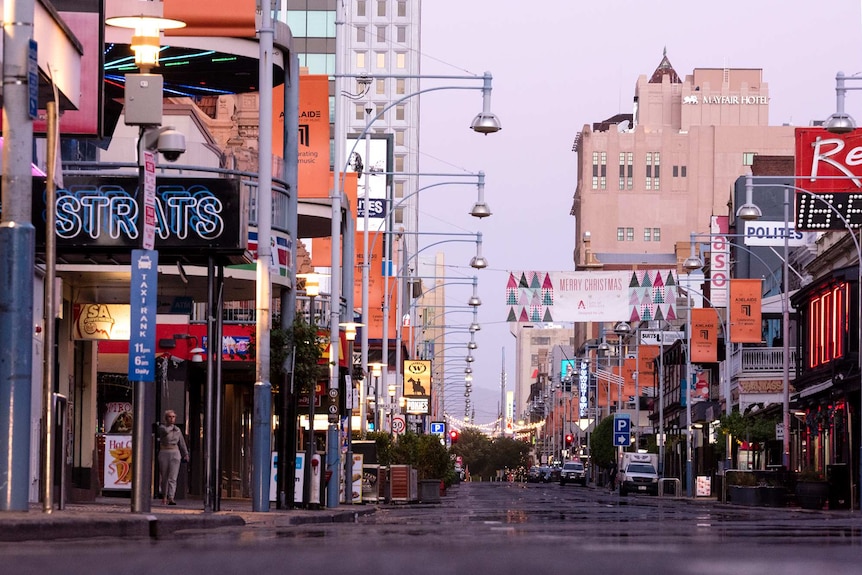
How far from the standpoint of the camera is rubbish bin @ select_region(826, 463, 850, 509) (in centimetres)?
Answer: 4728

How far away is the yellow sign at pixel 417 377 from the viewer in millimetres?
71750

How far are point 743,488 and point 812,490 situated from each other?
20.6ft

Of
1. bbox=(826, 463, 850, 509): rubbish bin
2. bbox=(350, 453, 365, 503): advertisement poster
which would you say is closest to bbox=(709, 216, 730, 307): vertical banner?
bbox=(826, 463, 850, 509): rubbish bin

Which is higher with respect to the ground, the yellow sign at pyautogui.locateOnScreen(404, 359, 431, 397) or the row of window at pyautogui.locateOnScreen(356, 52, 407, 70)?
the row of window at pyautogui.locateOnScreen(356, 52, 407, 70)

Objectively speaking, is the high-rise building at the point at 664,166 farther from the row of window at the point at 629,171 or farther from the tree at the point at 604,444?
the tree at the point at 604,444

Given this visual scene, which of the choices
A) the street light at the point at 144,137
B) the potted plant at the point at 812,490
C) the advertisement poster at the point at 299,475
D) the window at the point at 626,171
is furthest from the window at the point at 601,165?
the street light at the point at 144,137

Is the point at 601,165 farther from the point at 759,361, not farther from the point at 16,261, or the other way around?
the point at 16,261

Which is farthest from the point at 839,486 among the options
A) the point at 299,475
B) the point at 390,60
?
the point at 390,60

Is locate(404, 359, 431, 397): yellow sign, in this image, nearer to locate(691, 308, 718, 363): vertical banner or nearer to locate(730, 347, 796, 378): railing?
locate(691, 308, 718, 363): vertical banner

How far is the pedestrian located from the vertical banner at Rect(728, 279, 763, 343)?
110 feet

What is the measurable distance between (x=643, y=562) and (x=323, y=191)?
22.8m

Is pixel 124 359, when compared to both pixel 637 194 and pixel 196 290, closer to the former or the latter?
pixel 196 290

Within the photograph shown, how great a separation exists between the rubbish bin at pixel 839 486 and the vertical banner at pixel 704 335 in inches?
774

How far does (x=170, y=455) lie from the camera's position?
2905 centimetres
